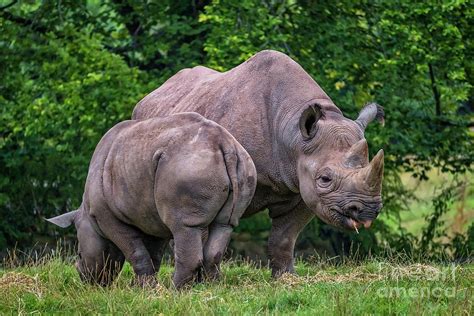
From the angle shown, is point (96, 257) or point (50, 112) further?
point (50, 112)

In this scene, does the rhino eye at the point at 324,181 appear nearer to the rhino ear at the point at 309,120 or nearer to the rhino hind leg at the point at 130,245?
the rhino ear at the point at 309,120

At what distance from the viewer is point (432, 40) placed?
2048 cm

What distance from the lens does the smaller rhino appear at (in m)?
11.0

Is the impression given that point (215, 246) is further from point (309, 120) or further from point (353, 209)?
point (309, 120)

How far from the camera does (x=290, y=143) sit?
12.4m

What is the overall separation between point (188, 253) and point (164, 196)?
1.83ft

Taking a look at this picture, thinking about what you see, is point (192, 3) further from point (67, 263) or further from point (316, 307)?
point (316, 307)

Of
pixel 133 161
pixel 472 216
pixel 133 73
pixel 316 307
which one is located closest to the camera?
pixel 316 307

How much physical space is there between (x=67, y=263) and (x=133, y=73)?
22.6 ft

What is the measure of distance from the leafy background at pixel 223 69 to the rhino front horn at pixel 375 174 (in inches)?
298

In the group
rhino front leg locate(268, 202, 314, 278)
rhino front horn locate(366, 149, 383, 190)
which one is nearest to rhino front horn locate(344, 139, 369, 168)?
rhino front horn locate(366, 149, 383, 190)

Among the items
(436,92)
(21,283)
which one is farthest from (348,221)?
(436,92)

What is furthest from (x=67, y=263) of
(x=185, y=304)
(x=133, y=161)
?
(x=185, y=304)

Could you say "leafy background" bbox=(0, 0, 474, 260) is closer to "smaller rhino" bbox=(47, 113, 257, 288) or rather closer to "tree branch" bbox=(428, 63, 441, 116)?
"tree branch" bbox=(428, 63, 441, 116)
